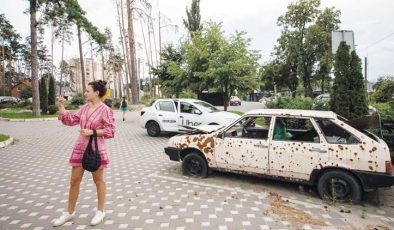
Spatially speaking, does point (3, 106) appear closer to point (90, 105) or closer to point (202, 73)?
point (202, 73)

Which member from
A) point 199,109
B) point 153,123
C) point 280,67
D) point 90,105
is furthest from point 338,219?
point 280,67

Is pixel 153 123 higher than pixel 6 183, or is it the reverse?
pixel 153 123

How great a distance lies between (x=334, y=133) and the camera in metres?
5.80

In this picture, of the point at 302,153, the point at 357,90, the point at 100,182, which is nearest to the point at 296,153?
the point at 302,153

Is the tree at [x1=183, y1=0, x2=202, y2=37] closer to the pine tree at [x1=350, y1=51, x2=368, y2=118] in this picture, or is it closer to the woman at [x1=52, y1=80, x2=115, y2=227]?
the pine tree at [x1=350, y1=51, x2=368, y2=118]

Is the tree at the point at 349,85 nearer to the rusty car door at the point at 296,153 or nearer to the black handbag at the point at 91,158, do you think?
the rusty car door at the point at 296,153

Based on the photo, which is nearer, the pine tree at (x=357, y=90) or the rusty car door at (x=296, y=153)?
the rusty car door at (x=296, y=153)

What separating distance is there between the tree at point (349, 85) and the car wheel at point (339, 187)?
205 inches

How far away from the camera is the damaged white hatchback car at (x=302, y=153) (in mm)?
5258

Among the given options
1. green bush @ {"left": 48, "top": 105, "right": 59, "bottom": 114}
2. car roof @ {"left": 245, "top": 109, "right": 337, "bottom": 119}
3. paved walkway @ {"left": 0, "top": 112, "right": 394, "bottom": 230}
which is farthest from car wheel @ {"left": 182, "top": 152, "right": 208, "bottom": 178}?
green bush @ {"left": 48, "top": 105, "right": 59, "bottom": 114}

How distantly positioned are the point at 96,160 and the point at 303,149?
3.61 meters

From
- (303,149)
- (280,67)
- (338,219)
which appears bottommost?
(338,219)

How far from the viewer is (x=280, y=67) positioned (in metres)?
39.6

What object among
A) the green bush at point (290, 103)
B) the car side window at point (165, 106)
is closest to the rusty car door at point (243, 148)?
the car side window at point (165, 106)
